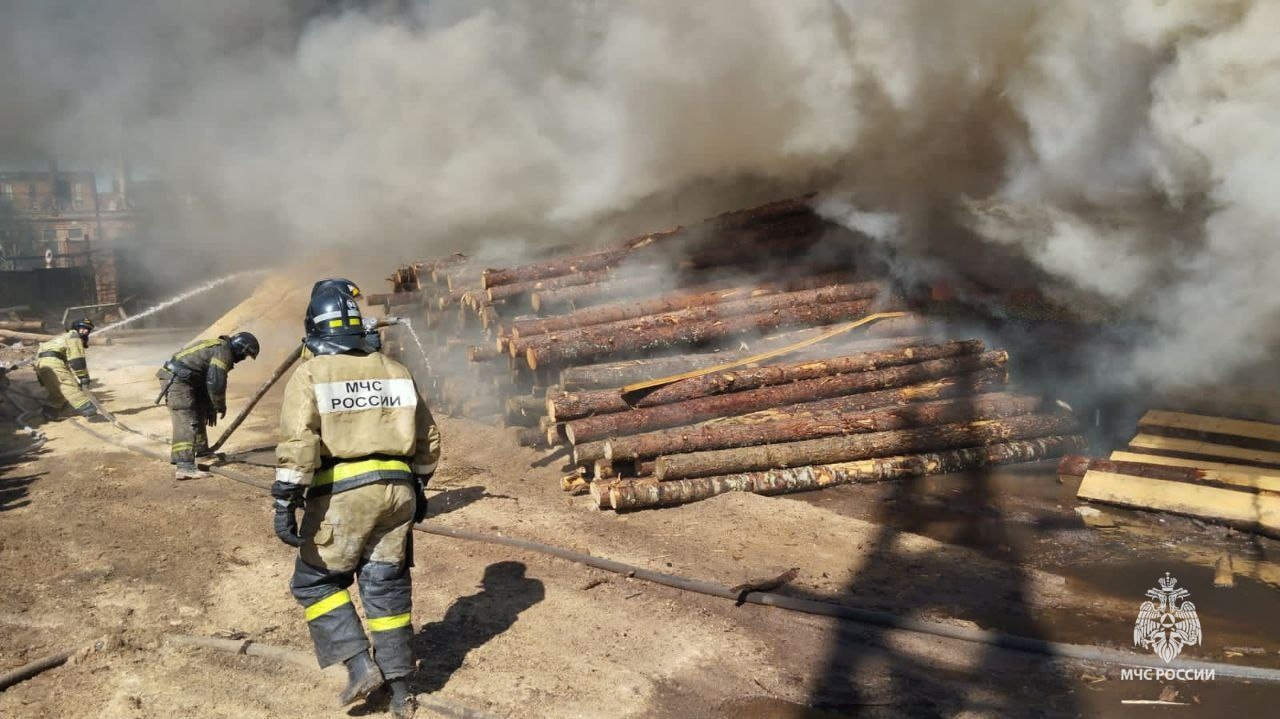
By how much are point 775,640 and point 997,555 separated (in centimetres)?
222

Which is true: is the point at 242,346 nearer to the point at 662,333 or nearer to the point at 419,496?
the point at 662,333

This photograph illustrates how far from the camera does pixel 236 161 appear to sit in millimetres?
21281

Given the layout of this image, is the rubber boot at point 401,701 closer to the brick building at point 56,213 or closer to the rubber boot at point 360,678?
the rubber boot at point 360,678

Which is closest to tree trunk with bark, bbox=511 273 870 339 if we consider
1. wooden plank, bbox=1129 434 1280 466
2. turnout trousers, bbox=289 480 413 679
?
wooden plank, bbox=1129 434 1280 466

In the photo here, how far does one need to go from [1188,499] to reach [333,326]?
20.9 ft

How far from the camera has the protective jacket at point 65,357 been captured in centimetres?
1105

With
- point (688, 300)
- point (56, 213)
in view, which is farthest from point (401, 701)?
point (56, 213)

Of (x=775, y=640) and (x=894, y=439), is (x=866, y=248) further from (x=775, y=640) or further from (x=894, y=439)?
(x=775, y=640)

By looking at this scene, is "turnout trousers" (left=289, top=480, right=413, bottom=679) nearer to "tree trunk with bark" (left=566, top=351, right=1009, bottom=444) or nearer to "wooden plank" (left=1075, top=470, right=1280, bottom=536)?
"tree trunk with bark" (left=566, top=351, right=1009, bottom=444)

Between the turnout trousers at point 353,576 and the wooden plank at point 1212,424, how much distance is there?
272 inches

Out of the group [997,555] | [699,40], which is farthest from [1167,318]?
[699,40]

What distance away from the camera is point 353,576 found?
3914 millimetres

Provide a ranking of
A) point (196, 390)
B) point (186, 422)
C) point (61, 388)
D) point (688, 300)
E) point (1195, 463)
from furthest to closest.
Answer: point (61, 388), point (688, 300), point (196, 390), point (186, 422), point (1195, 463)

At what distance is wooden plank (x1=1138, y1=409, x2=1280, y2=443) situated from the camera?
7184mm
